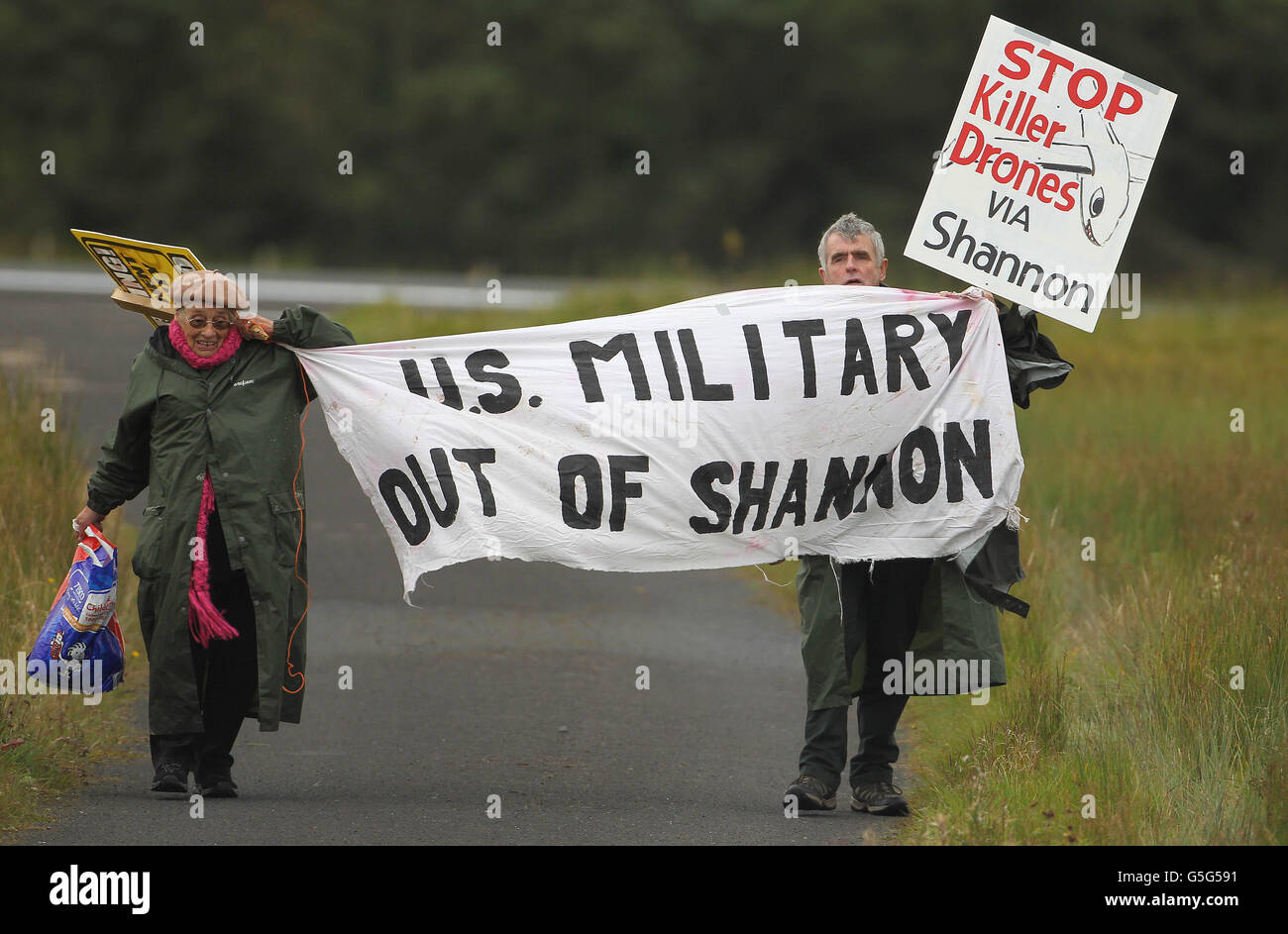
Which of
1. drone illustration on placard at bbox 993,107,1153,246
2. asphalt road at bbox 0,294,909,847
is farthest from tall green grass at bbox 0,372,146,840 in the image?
drone illustration on placard at bbox 993,107,1153,246

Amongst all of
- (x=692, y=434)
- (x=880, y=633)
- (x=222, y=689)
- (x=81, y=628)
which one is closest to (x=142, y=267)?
(x=81, y=628)

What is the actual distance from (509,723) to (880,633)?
2207 millimetres

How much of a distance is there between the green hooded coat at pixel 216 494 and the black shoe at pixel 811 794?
1863mm

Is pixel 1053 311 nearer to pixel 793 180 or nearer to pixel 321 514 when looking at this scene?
pixel 321 514

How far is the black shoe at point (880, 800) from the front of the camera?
739 cm

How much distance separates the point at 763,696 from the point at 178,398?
143 inches

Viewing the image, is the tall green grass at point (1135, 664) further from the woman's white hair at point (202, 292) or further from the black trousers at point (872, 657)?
the woman's white hair at point (202, 292)

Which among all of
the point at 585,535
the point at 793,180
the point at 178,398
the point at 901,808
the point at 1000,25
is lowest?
the point at 901,808

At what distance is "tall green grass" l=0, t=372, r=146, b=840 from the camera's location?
744 cm

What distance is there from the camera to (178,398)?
23.9 feet

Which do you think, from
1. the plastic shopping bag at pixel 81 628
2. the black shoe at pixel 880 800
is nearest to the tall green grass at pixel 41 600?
the plastic shopping bag at pixel 81 628

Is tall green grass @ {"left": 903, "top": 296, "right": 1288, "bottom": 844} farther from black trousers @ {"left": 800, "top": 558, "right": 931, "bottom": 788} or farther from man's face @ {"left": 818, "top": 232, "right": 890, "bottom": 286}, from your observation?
man's face @ {"left": 818, "top": 232, "right": 890, "bottom": 286}

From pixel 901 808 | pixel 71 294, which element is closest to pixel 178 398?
pixel 901 808

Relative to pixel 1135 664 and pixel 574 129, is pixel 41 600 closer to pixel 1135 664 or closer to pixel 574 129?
pixel 1135 664
